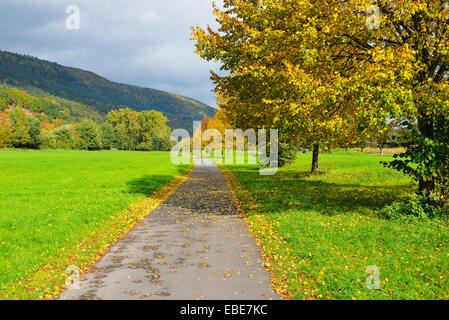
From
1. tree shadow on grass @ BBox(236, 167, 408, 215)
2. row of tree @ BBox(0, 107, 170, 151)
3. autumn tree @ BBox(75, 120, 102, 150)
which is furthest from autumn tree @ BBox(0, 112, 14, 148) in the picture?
tree shadow on grass @ BBox(236, 167, 408, 215)

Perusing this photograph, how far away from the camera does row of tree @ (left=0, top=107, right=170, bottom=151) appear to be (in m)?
91.7

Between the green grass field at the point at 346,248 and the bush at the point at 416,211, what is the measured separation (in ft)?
1.36

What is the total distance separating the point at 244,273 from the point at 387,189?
1303 centimetres

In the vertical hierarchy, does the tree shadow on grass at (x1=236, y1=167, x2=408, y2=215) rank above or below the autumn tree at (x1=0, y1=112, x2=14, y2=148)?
below

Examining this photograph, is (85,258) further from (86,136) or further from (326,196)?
(86,136)

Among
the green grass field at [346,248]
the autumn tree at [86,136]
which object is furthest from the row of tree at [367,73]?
the autumn tree at [86,136]

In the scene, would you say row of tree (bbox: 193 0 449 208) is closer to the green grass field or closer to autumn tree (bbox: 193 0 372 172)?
autumn tree (bbox: 193 0 372 172)

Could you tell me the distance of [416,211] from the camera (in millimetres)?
9727

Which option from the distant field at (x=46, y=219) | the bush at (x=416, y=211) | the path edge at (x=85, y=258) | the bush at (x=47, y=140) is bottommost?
the path edge at (x=85, y=258)

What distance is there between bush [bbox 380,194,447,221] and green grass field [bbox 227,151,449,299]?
42cm

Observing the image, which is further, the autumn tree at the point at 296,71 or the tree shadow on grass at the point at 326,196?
the tree shadow on grass at the point at 326,196

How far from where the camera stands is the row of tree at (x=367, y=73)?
28.4 feet

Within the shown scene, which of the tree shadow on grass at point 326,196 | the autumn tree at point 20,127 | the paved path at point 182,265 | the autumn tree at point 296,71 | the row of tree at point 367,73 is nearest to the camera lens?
the paved path at point 182,265

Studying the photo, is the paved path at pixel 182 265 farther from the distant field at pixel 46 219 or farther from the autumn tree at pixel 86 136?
the autumn tree at pixel 86 136
